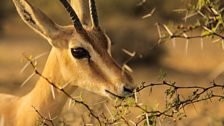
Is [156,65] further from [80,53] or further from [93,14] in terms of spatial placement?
[80,53]

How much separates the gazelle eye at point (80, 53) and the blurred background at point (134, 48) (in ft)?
18.1

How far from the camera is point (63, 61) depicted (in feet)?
21.3

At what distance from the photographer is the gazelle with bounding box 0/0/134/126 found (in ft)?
20.7

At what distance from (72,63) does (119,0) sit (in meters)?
15.4

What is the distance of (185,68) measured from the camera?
16.5 metres

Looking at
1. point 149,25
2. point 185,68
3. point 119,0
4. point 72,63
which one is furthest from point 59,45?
point 119,0

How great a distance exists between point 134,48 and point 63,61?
36.7 feet

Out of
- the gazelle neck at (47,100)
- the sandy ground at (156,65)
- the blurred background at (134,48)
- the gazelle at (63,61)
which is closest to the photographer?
the gazelle at (63,61)

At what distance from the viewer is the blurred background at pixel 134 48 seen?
49.8ft

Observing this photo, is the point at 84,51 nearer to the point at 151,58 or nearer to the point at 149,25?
the point at 151,58

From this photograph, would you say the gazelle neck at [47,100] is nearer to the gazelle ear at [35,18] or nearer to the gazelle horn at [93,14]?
the gazelle ear at [35,18]

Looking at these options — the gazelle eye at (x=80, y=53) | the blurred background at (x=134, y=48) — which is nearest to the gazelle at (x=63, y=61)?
the gazelle eye at (x=80, y=53)

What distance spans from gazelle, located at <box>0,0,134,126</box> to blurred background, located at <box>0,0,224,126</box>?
17.9 feet

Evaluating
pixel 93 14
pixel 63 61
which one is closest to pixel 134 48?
pixel 93 14
